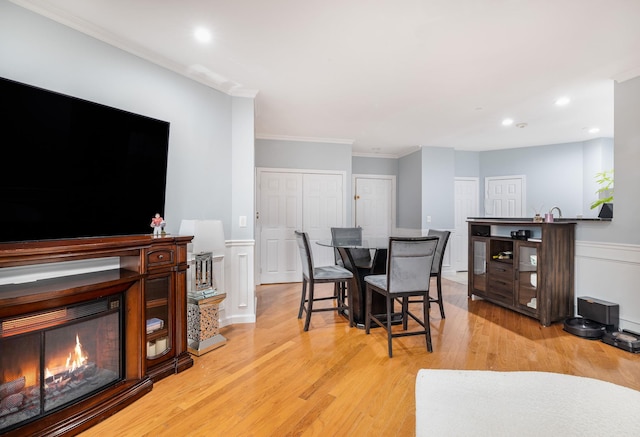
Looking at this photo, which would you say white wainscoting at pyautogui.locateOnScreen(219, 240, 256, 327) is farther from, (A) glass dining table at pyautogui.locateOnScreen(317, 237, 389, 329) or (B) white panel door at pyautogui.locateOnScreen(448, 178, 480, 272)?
(B) white panel door at pyautogui.locateOnScreen(448, 178, 480, 272)

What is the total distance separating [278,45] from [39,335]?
2.50 meters

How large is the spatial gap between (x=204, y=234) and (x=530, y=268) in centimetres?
361

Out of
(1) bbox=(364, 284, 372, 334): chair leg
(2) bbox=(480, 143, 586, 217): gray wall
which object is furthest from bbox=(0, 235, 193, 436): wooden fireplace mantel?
(2) bbox=(480, 143, 586, 217): gray wall

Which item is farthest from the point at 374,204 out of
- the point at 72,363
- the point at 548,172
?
the point at 72,363

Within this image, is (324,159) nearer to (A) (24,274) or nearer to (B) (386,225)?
(B) (386,225)

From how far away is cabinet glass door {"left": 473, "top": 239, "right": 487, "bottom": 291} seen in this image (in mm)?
4102

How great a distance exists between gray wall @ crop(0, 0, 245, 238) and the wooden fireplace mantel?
2.23ft

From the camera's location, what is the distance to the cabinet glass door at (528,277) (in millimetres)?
3426

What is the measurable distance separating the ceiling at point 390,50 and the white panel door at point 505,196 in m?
2.11

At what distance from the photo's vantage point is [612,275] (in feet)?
10.2

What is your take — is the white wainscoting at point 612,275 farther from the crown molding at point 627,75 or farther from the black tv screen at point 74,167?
the black tv screen at point 74,167

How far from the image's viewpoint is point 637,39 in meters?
2.38

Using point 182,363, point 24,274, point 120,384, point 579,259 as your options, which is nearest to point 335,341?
point 182,363

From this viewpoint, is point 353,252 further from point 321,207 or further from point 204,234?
point 321,207
